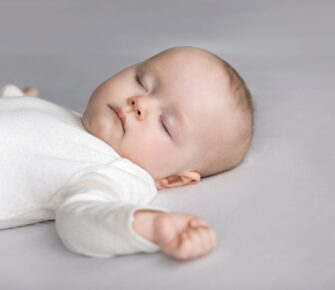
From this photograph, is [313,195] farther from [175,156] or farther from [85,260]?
[85,260]

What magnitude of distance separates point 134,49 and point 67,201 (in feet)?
5.67

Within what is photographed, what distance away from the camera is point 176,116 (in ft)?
6.96

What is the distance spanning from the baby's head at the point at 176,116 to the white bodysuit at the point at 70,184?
5 centimetres

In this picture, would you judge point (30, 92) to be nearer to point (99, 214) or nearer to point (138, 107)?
point (138, 107)

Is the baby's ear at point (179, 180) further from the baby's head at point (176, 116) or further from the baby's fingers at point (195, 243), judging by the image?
the baby's fingers at point (195, 243)

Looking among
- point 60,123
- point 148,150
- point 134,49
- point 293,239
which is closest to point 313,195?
point 293,239

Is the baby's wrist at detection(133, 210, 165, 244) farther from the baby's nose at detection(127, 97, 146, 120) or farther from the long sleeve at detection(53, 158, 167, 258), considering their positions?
the baby's nose at detection(127, 97, 146, 120)

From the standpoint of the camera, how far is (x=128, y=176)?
6.66ft

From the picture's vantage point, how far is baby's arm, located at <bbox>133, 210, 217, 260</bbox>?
167cm

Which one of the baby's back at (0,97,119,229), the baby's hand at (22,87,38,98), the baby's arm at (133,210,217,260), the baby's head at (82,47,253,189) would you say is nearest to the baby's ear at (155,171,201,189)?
the baby's head at (82,47,253,189)

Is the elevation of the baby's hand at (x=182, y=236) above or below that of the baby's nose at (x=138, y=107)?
below

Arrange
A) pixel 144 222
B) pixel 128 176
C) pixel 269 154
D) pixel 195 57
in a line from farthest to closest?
pixel 269 154 < pixel 195 57 < pixel 128 176 < pixel 144 222

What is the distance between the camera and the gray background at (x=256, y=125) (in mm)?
1683

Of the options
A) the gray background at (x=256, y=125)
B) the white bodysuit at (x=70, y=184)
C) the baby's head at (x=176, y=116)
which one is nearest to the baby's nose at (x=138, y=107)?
the baby's head at (x=176, y=116)
